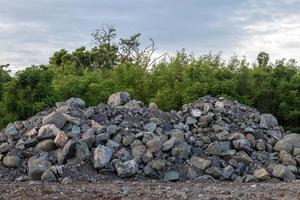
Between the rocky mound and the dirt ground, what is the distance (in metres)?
0.78

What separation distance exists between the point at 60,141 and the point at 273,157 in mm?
4514

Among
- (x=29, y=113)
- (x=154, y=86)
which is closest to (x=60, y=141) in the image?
(x=29, y=113)

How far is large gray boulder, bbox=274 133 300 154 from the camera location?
484 inches

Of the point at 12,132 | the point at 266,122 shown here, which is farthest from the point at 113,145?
the point at 266,122

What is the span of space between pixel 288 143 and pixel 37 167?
5.48 meters

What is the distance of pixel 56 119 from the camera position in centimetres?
1125

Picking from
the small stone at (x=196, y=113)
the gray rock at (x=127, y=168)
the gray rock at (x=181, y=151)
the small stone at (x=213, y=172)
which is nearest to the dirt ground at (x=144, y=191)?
the gray rock at (x=127, y=168)

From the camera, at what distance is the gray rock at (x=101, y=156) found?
10.3m

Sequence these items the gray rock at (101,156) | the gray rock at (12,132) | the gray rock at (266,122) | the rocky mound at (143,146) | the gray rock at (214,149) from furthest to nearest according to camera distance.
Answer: the gray rock at (266,122) → the gray rock at (12,132) → the gray rock at (214,149) → the rocky mound at (143,146) → the gray rock at (101,156)

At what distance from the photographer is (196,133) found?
12125mm

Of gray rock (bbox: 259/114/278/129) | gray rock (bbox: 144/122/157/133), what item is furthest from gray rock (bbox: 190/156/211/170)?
gray rock (bbox: 259/114/278/129)

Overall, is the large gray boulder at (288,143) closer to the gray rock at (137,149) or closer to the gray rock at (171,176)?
the gray rock at (171,176)

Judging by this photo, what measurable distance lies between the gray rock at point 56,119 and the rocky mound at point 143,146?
0.5 inches

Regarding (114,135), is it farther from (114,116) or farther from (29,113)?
(29,113)
